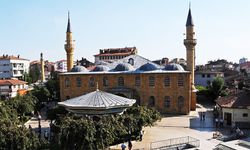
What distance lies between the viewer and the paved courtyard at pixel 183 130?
77.0 feet

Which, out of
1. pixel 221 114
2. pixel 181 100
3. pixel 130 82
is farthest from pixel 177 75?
pixel 221 114

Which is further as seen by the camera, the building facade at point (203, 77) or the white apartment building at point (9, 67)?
the white apartment building at point (9, 67)

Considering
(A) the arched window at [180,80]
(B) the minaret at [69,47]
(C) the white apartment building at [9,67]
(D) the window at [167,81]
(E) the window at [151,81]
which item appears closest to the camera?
(A) the arched window at [180,80]

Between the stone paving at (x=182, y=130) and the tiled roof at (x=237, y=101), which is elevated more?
the tiled roof at (x=237, y=101)

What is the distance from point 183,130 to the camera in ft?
95.0

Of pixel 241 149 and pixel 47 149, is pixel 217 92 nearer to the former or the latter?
pixel 241 149

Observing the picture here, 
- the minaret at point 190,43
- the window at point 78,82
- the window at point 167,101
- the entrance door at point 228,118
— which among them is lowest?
the entrance door at point 228,118

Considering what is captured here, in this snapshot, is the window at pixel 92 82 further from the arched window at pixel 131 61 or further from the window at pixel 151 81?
the window at pixel 151 81

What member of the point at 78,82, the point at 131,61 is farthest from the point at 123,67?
the point at 78,82

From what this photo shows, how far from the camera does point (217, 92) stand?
4700 centimetres

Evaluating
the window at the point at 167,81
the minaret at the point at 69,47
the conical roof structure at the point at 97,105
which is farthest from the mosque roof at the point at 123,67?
the conical roof structure at the point at 97,105

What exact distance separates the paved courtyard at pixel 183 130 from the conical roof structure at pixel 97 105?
3.27 meters

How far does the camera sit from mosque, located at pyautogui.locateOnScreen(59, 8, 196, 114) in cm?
3922

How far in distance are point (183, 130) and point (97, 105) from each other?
925cm
